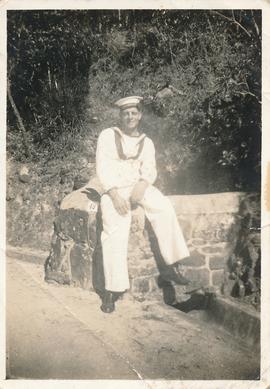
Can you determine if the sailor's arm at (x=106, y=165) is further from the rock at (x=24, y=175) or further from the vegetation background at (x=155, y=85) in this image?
the rock at (x=24, y=175)

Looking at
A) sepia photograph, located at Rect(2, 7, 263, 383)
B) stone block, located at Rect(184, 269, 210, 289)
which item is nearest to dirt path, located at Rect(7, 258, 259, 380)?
sepia photograph, located at Rect(2, 7, 263, 383)

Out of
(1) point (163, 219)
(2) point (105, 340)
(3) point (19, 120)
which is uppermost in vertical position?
(3) point (19, 120)

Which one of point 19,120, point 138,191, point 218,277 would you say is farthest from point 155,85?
point 218,277

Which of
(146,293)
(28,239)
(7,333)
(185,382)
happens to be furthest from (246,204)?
(7,333)

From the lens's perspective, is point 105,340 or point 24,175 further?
point 24,175

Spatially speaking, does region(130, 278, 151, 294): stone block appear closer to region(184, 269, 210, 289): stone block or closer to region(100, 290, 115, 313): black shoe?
region(100, 290, 115, 313): black shoe

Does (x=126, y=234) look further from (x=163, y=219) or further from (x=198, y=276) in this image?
(x=198, y=276)
